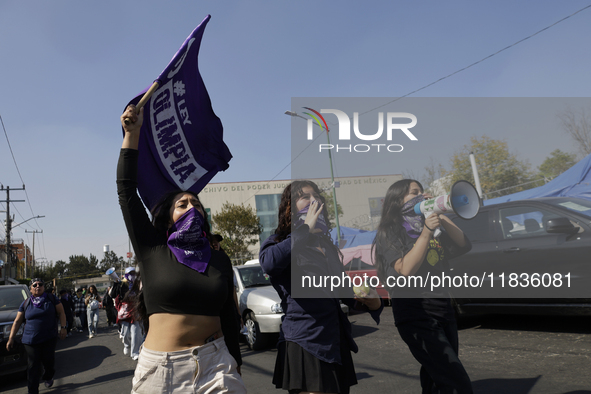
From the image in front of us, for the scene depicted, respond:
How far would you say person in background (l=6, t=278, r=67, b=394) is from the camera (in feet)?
20.1

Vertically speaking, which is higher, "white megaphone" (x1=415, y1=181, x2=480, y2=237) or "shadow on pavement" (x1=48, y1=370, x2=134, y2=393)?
"white megaphone" (x1=415, y1=181, x2=480, y2=237)

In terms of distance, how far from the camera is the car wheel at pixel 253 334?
7.82m

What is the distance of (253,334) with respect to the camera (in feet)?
26.0

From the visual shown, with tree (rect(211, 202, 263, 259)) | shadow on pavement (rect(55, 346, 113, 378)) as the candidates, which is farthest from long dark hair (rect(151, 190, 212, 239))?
tree (rect(211, 202, 263, 259))

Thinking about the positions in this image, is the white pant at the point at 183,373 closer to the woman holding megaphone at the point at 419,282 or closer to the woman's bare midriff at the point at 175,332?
the woman's bare midriff at the point at 175,332

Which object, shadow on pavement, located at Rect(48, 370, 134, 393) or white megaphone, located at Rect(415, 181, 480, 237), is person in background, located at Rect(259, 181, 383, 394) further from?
shadow on pavement, located at Rect(48, 370, 134, 393)

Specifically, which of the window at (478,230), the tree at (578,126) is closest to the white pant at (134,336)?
the window at (478,230)

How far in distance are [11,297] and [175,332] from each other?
840 cm

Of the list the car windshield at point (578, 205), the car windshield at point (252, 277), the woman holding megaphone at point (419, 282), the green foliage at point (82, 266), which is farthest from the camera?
the green foliage at point (82, 266)

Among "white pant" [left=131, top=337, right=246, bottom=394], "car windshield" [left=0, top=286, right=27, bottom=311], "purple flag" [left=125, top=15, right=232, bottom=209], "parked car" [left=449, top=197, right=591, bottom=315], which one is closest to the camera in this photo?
"white pant" [left=131, top=337, right=246, bottom=394]

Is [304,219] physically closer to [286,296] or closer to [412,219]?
[286,296]

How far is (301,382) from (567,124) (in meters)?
2.18

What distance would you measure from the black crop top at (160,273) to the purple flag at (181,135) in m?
0.55

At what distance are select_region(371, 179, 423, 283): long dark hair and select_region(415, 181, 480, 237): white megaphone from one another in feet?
0.64
